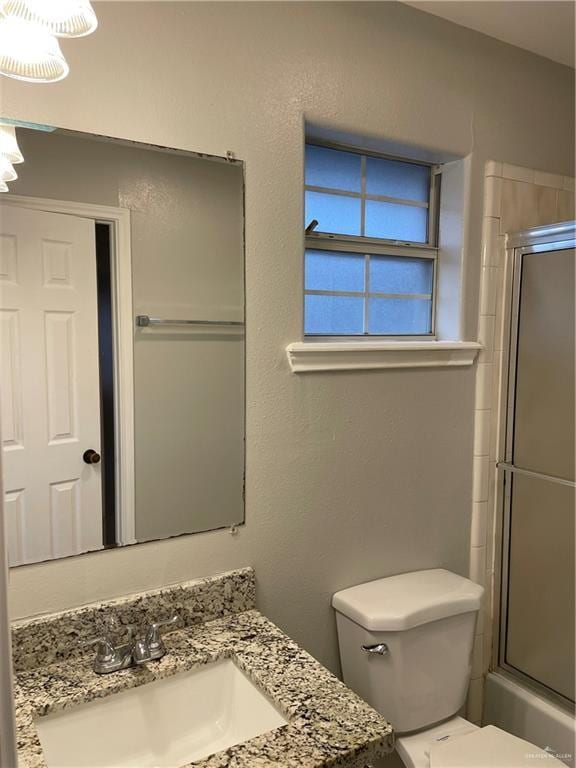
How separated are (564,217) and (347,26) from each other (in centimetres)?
103

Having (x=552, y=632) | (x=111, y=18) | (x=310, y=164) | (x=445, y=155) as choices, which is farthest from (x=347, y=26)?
(x=552, y=632)

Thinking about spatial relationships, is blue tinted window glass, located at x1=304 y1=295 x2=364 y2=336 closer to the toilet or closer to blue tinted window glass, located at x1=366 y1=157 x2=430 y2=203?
blue tinted window glass, located at x1=366 y1=157 x2=430 y2=203

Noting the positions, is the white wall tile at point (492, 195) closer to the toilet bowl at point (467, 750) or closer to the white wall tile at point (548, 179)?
the white wall tile at point (548, 179)

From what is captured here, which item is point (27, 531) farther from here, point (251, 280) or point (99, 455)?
point (251, 280)

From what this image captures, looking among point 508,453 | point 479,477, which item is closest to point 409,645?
point 479,477

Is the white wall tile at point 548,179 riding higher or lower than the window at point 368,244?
higher

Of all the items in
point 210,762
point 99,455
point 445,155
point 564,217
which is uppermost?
point 445,155

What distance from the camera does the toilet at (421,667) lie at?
59.6 inches

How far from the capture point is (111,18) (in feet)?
4.07

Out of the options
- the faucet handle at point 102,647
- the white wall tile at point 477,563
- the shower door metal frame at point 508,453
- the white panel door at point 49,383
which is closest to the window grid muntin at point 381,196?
Result: the shower door metal frame at point 508,453

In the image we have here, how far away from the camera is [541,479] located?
6.11 ft

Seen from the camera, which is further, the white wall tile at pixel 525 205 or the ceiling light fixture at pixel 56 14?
the white wall tile at pixel 525 205

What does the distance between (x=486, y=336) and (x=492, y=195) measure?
446mm

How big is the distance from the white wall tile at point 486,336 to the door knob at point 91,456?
1228 mm
